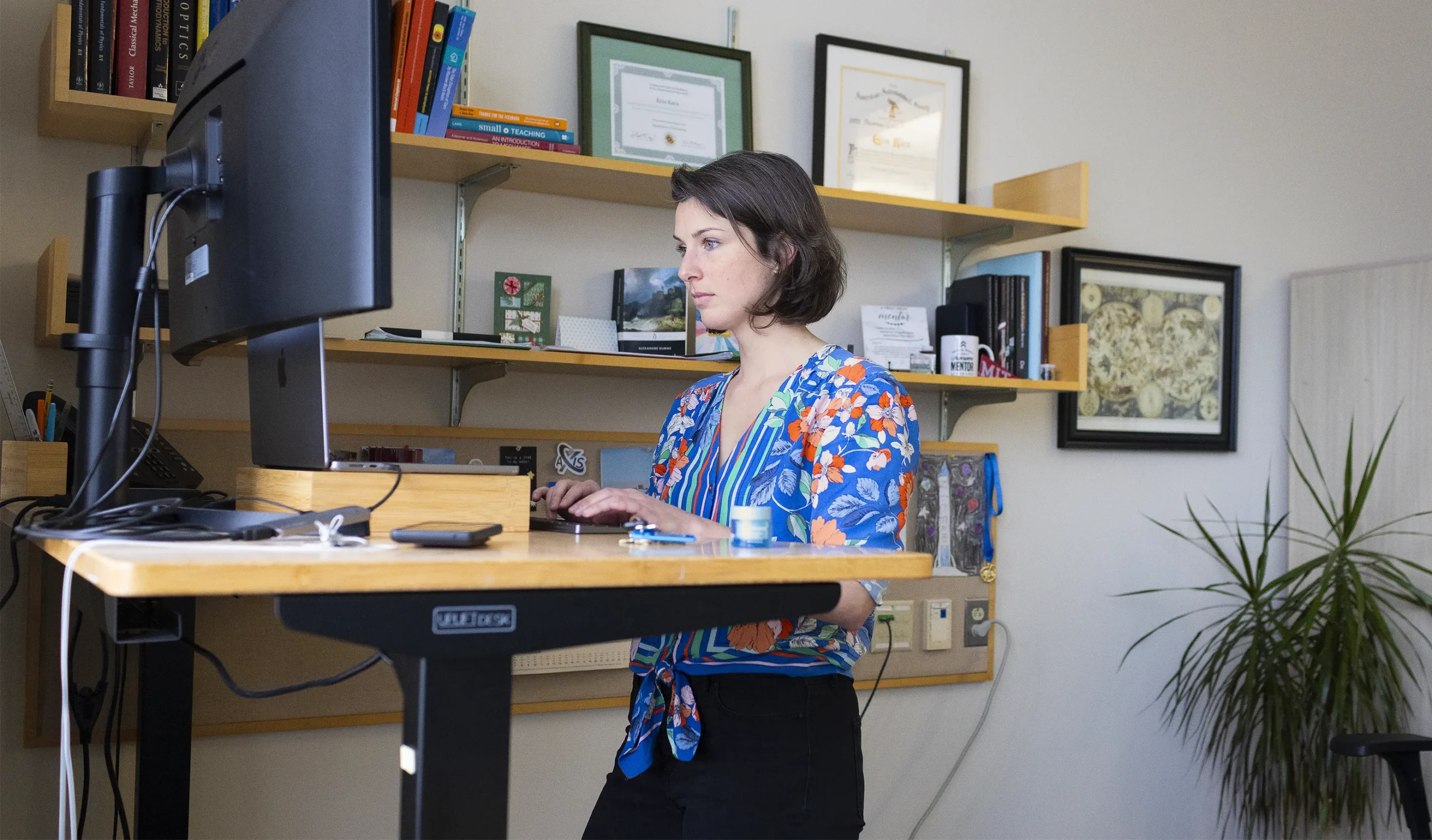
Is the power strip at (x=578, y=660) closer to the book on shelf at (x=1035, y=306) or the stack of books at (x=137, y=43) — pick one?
the book on shelf at (x=1035, y=306)

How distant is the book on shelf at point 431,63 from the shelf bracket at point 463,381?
46 cm

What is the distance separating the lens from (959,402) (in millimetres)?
2844

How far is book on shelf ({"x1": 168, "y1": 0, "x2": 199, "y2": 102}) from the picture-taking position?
198cm

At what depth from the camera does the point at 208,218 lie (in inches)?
49.5

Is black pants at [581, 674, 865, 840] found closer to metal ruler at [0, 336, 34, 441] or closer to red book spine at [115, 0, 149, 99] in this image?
metal ruler at [0, 336, 34, 441]

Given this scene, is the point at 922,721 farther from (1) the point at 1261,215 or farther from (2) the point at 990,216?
(1) the point at 1261,215

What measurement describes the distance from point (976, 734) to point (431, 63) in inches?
78.6

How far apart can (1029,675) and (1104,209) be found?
4.05 ft

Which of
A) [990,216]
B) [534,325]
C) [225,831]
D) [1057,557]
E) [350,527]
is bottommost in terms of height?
[225,831]

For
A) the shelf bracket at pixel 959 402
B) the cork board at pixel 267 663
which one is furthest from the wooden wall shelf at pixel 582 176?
the cork board at pixel 267 663

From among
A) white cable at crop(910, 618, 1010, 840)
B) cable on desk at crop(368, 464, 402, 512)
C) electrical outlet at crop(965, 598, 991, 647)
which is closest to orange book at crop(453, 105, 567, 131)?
cable on desk at crop(368, 464, 402, 512)

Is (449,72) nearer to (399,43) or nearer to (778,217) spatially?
(399,43)

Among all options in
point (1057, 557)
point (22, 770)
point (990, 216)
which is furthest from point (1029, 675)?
point (22, 770)

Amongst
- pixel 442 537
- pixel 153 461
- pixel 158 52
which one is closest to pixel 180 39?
pixel 158 52
